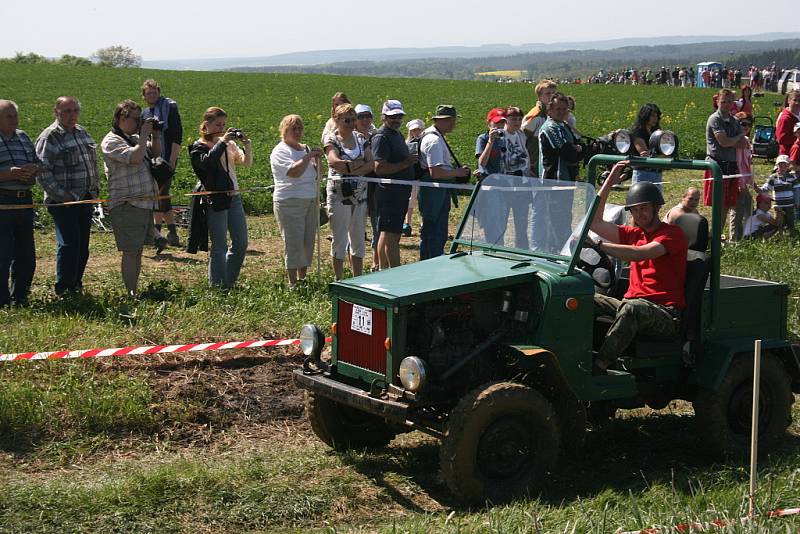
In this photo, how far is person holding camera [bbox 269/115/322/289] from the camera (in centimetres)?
1052

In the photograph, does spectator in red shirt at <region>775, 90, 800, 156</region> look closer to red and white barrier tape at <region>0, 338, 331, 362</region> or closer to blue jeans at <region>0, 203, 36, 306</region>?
red and white barrier tape at <region>0, 338, 331, 362</region>

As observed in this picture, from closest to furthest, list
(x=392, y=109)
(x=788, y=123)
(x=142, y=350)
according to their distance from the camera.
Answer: (x=142, y=350) → (x=392, y=109) → (x=788, y=123)

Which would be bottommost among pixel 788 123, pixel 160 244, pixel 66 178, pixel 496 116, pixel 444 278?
pixel 160 244

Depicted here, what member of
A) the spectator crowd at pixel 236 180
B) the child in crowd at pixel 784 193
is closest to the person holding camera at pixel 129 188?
the spectator crowd at pixel 236 180

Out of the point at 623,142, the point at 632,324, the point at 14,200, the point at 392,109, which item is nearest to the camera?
the point at 632,324

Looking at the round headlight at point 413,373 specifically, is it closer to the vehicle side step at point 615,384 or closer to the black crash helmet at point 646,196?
the vehicle side step at point 615,384

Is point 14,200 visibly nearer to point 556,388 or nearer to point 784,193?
point 556,388

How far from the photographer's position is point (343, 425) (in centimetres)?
693

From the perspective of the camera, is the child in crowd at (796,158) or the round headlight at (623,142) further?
the child in crowd at (796,158)

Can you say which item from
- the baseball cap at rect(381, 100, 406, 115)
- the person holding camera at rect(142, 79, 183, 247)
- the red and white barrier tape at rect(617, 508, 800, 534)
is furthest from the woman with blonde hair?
the red and white barrier tape at rect(617, 508, 800, 534)

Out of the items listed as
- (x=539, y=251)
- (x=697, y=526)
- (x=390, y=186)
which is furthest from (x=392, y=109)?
(x=697, y=526)

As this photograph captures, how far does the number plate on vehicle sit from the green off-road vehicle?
0.01 m

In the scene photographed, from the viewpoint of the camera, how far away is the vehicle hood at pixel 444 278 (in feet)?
20.1

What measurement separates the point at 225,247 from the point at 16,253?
195 centimetres
